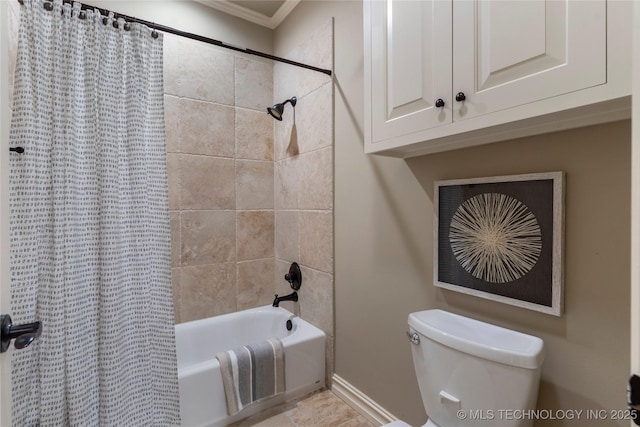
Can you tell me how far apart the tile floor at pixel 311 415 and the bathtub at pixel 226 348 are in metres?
0.05

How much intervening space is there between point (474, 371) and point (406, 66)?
105cm

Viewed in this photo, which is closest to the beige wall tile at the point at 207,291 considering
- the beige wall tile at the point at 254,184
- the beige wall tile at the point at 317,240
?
the beige wall tile at the point at 254,184

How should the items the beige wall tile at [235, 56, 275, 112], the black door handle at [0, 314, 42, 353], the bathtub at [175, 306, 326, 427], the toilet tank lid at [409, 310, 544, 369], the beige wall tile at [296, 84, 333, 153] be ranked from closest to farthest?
the black door handle at [0, 314, 42, 353]
the toilet tank lid at [409, 310, 544, 369]
the bathtub at [175, 306, 326, 427]
the beige wall tile at [296, 84, 333, 153]
the beige wall tile at [235, 56, 275, 112]

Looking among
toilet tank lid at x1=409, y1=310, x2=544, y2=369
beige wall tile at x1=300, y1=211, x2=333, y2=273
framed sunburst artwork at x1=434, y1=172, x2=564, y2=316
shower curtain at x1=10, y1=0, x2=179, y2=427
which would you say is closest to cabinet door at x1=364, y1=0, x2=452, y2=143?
framed sunburst artwork at x1=434, y1=172, x2=564, y2=316

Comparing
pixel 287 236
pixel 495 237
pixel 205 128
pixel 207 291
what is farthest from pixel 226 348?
pixel 495 237

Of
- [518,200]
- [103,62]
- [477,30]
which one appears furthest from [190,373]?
[477,30]

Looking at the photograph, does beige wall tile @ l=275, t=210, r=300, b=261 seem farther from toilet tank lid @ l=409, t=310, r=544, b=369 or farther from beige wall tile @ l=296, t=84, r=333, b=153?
toilet tank lid @ l=409, t=310, r=544, b=369

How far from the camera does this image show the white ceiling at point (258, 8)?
2.29 m

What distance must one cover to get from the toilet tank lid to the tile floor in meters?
0.89

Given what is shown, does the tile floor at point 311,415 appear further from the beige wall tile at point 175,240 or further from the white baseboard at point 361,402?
the beige wall tile at point 175,240

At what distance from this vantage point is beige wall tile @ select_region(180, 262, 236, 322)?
2.20m

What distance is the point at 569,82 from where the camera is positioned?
0.73 meters

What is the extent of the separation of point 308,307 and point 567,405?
1482 mm

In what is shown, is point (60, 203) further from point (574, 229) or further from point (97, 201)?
point (574, 229)
